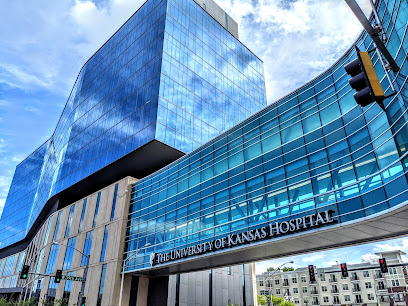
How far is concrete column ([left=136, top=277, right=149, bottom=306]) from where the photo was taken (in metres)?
43.5

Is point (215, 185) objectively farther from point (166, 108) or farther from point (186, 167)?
point (166, 108)

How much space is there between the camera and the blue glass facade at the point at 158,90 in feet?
168

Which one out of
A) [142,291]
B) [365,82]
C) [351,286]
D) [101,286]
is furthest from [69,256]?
[351,286]

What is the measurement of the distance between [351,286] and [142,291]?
100200 millimetres

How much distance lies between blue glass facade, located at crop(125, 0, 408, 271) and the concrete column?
3.51 meters

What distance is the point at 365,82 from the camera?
6.51 metres

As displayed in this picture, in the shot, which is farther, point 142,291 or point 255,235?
point 142,291

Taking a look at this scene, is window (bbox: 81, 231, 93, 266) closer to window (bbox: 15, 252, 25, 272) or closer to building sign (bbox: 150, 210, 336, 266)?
building sign (bbox: 150, 210, 336, 266)

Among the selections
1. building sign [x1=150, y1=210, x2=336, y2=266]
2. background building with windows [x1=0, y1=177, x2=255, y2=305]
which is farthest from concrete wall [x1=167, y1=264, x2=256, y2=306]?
building sign [x1=150, y1=210, x2=336, y2=266]

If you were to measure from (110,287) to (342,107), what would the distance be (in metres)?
33.7

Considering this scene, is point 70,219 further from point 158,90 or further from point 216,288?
point 158,90

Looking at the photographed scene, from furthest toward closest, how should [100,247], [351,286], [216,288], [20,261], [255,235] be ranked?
1. [351,286]
2. [20,261]
3. [216,288]
4. [100,247]
5. [255,235]

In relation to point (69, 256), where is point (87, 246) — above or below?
above

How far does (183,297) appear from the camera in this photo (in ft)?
150
